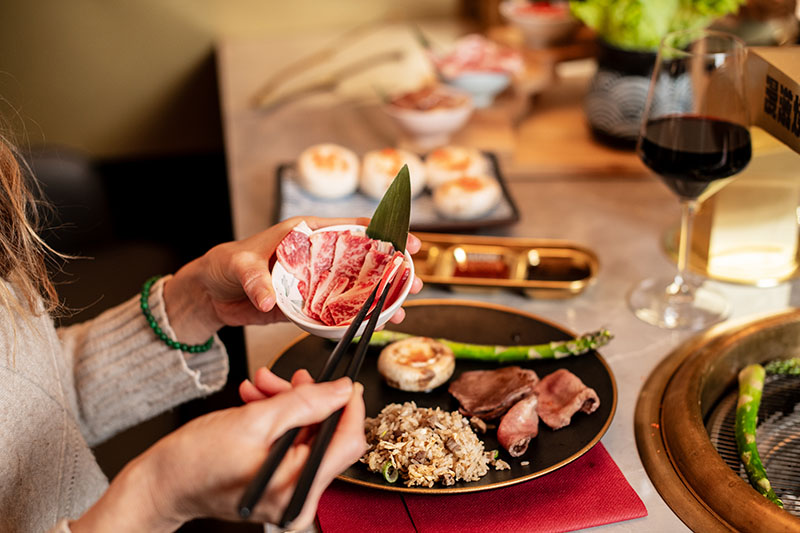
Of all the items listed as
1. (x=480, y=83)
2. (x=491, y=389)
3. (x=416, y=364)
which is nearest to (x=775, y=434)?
(x=491, y=389)

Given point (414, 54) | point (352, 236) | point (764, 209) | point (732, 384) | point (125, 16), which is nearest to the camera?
point (352, 236)

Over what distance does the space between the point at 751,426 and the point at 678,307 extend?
1.08 ft

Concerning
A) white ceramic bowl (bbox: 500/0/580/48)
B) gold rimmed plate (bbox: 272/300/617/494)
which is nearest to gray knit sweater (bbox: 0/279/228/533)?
gold rimmed plate (bbox: 272/300/617/494)

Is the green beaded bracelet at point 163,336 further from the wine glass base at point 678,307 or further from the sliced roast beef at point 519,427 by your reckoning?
the wine glass base at point 678,307

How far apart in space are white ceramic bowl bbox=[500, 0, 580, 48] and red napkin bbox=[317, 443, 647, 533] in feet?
5.63

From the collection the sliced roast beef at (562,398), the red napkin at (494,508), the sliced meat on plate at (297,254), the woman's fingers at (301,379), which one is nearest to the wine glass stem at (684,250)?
the sliced roast beef at (562,398)

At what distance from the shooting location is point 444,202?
5.38 ft

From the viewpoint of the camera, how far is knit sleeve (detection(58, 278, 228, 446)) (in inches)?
48.7

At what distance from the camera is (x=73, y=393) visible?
1246mm

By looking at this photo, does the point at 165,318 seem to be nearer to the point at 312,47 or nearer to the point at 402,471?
the point at 402,471

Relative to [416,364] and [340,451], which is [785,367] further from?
[340,451]

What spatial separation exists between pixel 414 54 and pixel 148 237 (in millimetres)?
1176

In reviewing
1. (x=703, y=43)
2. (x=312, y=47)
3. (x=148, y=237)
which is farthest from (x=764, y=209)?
(x=148, y=237)

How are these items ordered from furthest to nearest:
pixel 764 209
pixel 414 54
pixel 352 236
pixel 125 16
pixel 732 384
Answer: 1. pixel 125 16
2. pixel 414 54
3. pixel 764 209
4. pixel 732 384
5. pixel 352 236
